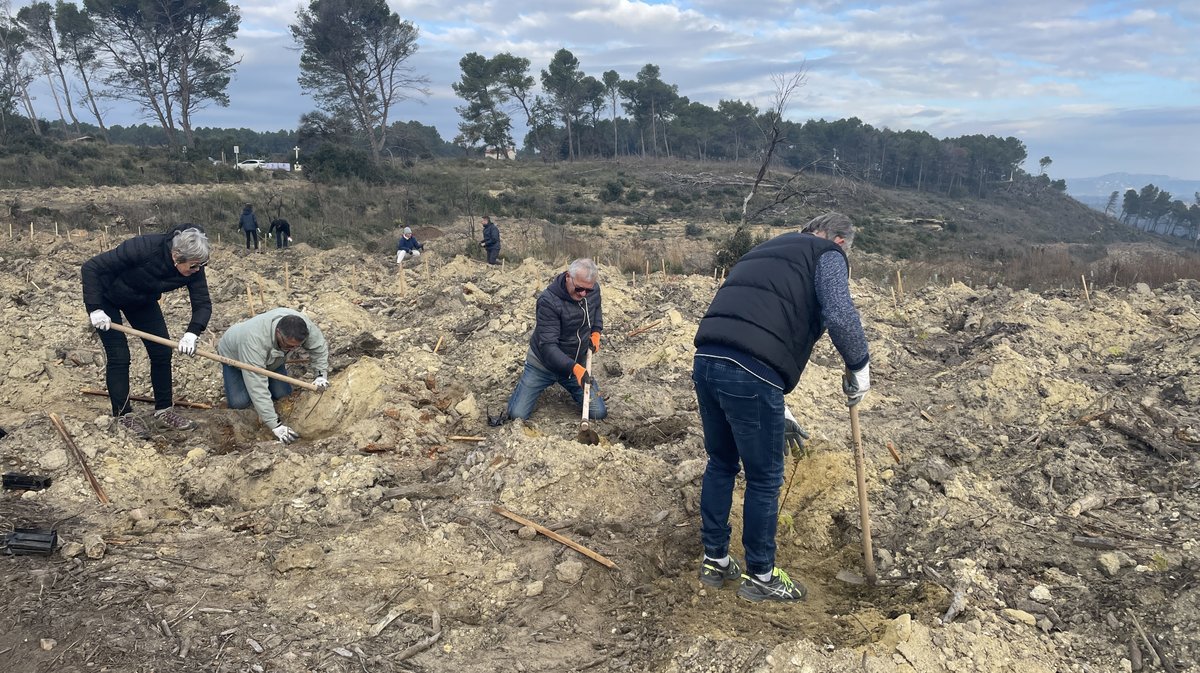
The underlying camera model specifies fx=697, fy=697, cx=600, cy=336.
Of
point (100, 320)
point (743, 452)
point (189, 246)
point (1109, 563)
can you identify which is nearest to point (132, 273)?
point (100, 320)

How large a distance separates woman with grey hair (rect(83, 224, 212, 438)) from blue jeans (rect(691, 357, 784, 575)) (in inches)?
130

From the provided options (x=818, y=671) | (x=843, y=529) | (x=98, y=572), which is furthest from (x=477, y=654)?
(x=843, y=529)

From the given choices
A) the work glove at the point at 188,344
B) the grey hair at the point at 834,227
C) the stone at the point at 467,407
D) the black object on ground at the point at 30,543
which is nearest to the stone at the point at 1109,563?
the grey hair at the point at 834,227

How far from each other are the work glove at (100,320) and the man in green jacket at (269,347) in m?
0.69

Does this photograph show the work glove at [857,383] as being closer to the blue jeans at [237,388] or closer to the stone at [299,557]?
the stone at [299,557]

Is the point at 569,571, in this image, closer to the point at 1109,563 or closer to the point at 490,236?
the point at 1109,563

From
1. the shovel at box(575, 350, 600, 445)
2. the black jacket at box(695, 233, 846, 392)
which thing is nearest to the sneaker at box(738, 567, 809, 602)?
the black jacket at box(695, 233, 846, 392)

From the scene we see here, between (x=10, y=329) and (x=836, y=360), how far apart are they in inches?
326

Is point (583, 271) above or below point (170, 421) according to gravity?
above

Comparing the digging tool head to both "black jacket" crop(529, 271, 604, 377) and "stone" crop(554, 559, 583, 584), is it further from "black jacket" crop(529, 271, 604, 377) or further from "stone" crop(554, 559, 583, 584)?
"stone" crop(554, 559, 583, 584)

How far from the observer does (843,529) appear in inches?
144

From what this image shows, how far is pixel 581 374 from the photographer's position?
16.4ft

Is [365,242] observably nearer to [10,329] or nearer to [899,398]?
[10,329]

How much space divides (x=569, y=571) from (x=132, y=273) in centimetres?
348
